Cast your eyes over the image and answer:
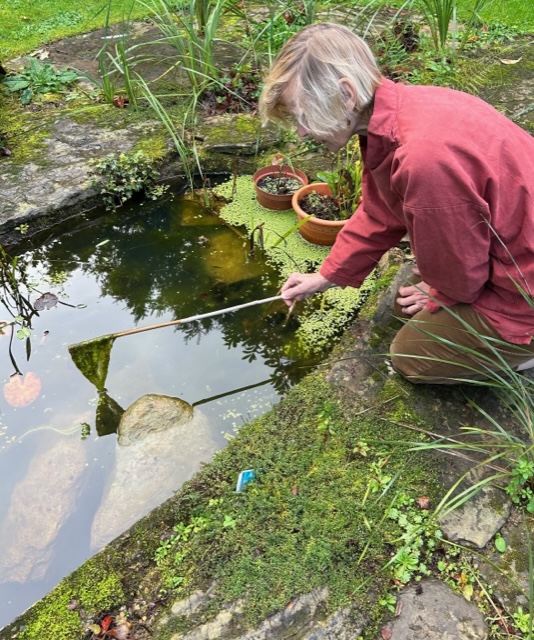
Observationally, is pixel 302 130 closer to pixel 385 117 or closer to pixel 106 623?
pixel 385 117

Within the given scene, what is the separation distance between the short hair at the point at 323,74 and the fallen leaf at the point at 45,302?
1753 mm

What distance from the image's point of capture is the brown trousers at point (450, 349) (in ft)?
5.59

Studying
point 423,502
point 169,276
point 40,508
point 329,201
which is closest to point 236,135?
point 329,201

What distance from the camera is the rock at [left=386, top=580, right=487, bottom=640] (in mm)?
1371

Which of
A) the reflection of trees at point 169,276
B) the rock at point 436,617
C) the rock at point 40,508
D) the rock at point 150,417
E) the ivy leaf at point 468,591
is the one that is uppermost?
the ivy leaf at point 468,591

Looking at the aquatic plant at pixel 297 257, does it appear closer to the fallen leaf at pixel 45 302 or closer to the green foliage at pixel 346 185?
the green foliage at pixel 346 185

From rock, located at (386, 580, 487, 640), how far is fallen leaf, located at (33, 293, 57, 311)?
210cm

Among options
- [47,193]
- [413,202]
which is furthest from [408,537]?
[47,193]

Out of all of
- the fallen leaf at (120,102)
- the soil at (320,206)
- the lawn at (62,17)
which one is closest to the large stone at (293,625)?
the soil at (320,206)

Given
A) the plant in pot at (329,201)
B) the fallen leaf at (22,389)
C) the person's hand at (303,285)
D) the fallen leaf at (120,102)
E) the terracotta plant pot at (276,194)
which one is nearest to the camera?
the person's hand at (303,285)

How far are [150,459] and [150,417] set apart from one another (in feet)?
0.58

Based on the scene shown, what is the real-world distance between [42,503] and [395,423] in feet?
4.36

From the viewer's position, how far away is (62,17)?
4.92 metres

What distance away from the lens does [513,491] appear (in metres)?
1.61
